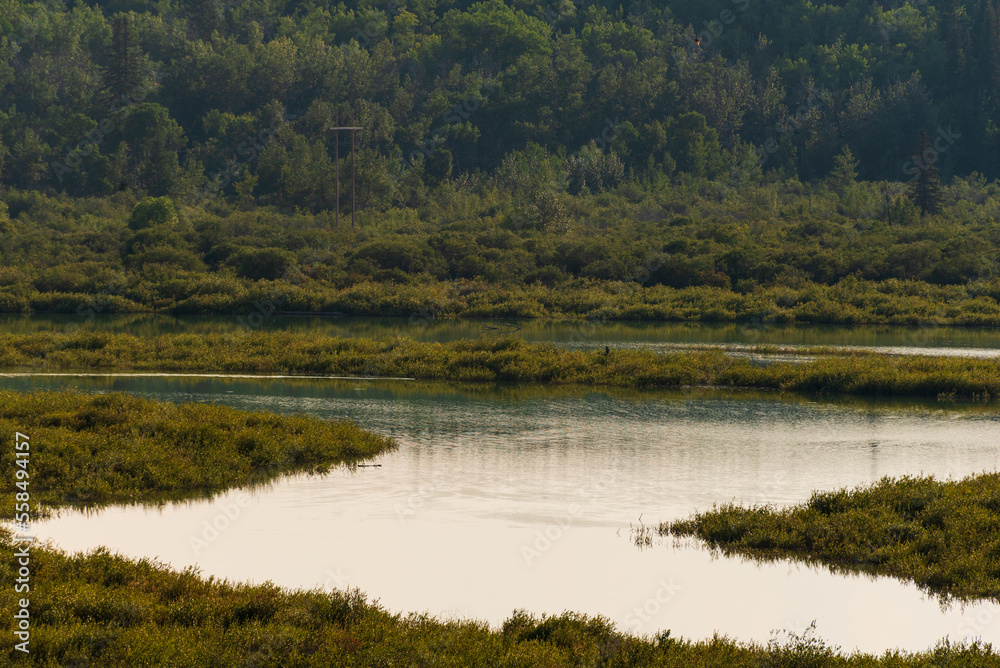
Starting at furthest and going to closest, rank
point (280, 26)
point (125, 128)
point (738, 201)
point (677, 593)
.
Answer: point (280, 26) → point (125, 128) → point (738, 201) → point (677, 593)

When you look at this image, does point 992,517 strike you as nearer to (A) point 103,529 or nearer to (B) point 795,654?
(B) point 795,654

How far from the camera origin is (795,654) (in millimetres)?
12562

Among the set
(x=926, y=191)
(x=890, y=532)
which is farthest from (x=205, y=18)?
(x=890, y=532)

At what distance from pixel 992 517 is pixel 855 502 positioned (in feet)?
7.32

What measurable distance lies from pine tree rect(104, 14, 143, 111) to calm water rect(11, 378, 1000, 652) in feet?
318

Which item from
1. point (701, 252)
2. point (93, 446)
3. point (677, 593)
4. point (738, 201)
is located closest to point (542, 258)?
point (701, 252)

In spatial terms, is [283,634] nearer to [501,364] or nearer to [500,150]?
[501,364]

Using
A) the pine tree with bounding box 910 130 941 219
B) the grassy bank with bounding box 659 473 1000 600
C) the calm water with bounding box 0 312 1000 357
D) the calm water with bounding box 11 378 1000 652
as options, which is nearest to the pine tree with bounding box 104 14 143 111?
the calm water with bounding box 0 312 1000 357

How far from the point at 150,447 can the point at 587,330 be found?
36161 millimetres

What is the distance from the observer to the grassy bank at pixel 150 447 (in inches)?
796

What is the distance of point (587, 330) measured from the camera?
55.9m

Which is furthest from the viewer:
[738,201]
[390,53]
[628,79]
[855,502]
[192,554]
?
[390,53]

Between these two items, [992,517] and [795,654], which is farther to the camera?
[992,517]

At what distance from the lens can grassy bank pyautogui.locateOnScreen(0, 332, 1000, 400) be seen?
3553cm
